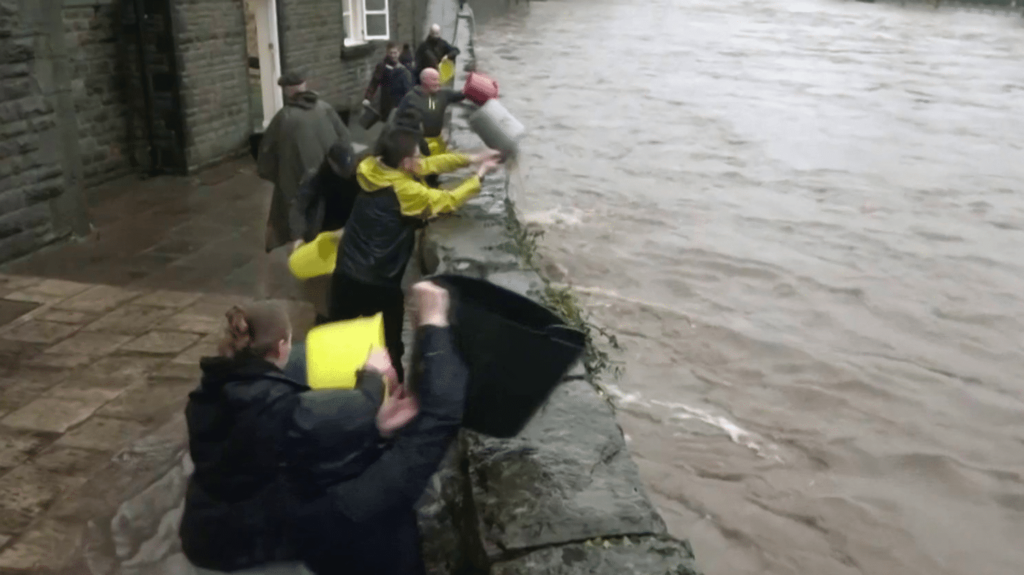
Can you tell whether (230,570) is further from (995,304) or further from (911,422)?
(995,304)

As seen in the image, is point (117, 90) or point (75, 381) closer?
point (75, 381)

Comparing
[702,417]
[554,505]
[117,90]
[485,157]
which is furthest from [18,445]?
[117,90]

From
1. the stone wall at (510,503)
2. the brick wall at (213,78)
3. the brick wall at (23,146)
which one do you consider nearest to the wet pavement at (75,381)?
the stone wall at (510,503)

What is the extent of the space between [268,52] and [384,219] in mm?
8468

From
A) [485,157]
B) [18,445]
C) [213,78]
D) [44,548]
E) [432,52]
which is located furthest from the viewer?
[432,52]

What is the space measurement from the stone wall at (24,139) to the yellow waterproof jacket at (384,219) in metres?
3.84

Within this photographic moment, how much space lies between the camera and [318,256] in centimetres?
457

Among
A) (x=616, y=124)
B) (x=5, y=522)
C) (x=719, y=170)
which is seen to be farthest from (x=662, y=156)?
(x=5, y=522)

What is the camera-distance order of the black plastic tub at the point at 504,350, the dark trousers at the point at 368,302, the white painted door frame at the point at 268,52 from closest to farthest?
the black plastic tub at the point at 504,350 < the dark trousers at the point at 368,302 < the white painted door frame at the point at 268,52

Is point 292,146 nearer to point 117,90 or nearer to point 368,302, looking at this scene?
point 368,302

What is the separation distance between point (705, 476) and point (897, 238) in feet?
22.9

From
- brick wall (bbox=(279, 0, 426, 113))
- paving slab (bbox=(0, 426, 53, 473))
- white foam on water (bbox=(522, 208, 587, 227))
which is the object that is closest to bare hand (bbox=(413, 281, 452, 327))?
paving slab (bbox=(0, 426, 53, 473))

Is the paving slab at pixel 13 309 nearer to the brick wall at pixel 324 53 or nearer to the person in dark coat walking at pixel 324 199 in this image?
the person in dark coat walking at pixel 324 199

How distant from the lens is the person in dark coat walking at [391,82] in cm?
1055
